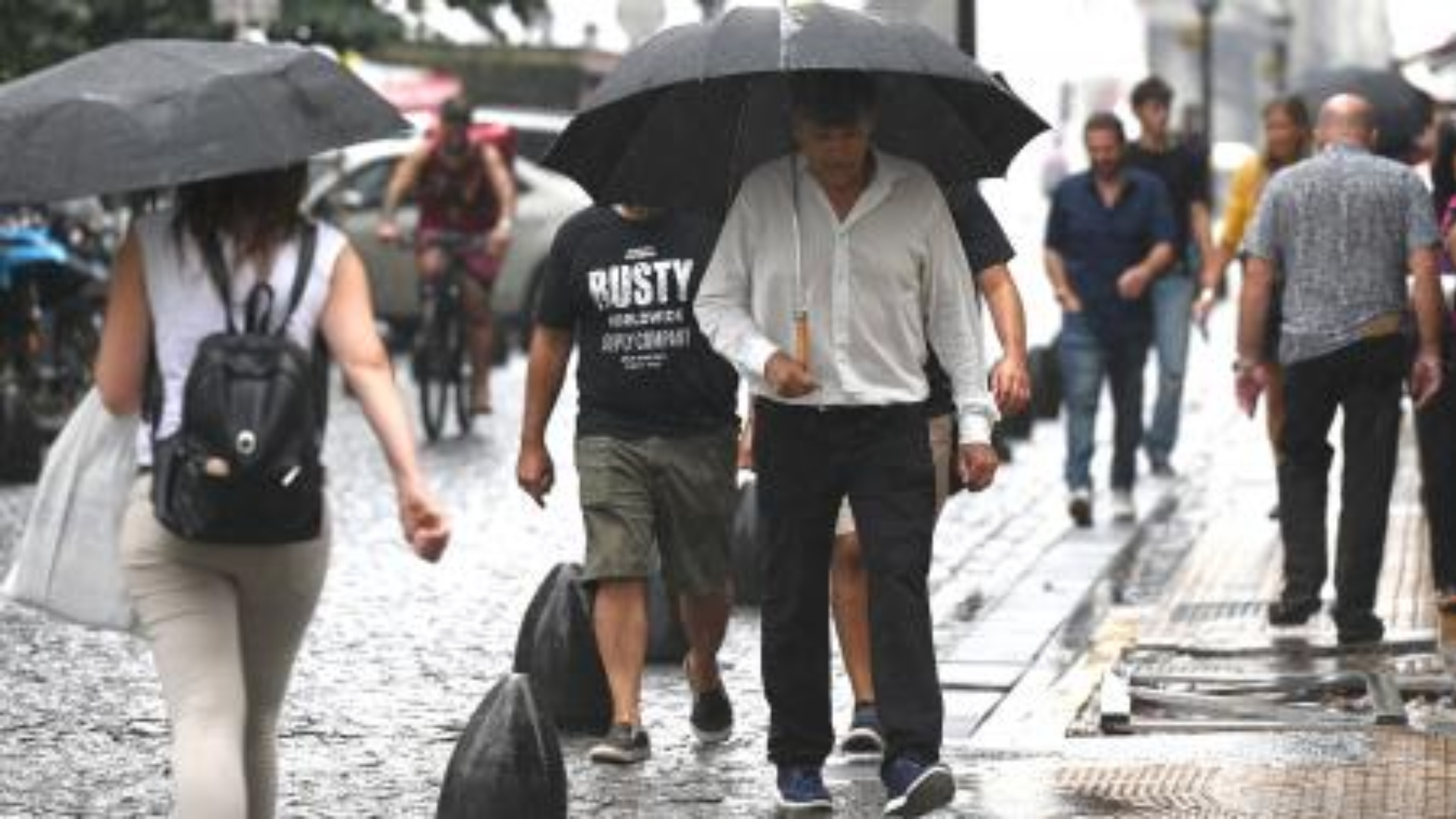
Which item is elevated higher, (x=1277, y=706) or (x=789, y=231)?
(x=789, y=231)

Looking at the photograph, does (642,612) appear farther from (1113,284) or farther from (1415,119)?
(1113,284)

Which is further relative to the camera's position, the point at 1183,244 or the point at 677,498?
the point at 1183,244

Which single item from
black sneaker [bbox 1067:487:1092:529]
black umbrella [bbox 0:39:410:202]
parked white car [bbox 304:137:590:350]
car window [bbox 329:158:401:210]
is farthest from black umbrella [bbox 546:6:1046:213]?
car window [bbox 329:158:401:210]

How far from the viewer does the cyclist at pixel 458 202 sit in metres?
21.8

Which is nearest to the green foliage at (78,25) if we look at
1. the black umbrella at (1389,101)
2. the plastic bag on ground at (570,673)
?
the black umbrella at (1389,101)

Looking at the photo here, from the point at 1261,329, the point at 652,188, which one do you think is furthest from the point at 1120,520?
the point at 652,188

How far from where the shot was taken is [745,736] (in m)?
10.9

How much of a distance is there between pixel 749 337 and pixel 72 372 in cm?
1211

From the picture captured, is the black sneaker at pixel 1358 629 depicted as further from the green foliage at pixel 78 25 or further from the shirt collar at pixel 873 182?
the green foliage at pixel 78 25

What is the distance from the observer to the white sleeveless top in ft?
23.7

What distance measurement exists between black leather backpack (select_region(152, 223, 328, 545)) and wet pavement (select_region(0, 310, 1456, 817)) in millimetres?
2536

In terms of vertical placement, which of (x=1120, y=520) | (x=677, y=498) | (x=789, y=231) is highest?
(x=789, y=231)

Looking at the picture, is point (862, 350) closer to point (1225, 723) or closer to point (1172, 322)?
point (1225, 723)

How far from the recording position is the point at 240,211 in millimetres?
7297
